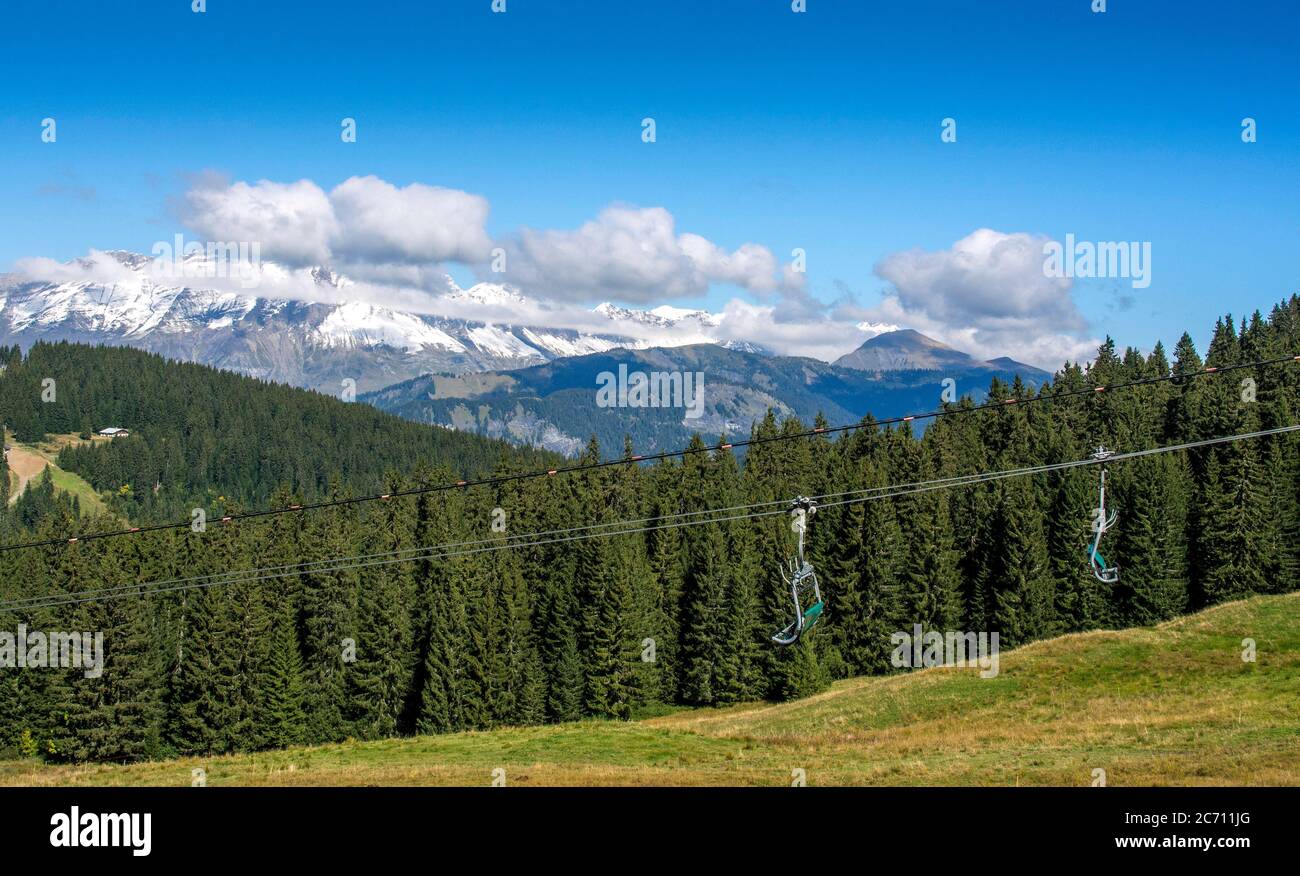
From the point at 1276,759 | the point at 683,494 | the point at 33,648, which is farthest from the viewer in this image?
the point at 683,494

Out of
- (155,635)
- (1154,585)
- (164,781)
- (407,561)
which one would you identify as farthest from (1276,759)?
(155,635)

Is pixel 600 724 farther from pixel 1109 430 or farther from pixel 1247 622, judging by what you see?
pixel 1109 430

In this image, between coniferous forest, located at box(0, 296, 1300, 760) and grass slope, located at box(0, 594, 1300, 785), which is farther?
A: coniferous forest, located at box(0, 296, 1300, 760)

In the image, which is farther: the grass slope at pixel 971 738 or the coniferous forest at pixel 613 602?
the coniferous forest at pixel 613 602

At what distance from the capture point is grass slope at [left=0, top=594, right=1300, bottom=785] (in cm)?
3319

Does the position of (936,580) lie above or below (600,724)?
above

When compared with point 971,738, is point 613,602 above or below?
above

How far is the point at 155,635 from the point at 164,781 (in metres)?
46.5

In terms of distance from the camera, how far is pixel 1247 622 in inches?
2384

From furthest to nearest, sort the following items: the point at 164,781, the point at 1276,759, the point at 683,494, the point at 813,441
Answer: the point at 813,441 → the point at 683,494 → the point at 164,781 → the point at 1276,759

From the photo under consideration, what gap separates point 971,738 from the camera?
44875mm

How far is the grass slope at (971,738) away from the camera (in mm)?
33188

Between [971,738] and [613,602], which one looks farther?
[613,602]

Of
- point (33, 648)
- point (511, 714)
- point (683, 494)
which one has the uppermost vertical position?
point (683, 494)
